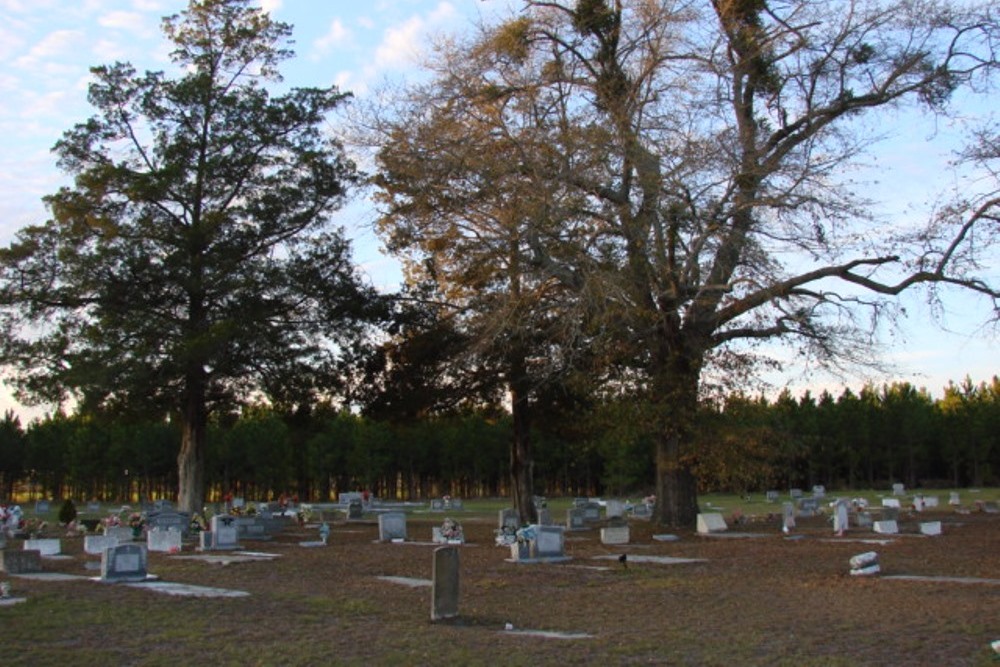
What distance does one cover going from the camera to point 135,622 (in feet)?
33.9

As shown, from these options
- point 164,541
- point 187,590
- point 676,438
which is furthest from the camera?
point 676,438

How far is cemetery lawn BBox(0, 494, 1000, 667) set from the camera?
8.58 m

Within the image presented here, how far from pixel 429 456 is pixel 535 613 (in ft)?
210

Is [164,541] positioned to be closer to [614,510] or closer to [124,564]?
[124,564]

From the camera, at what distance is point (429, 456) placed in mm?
74750

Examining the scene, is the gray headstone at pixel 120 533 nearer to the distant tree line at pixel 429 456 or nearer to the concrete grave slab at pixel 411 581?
the concrete grave slab at pixel 411 581

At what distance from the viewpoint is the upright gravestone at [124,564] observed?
1423 centimetres

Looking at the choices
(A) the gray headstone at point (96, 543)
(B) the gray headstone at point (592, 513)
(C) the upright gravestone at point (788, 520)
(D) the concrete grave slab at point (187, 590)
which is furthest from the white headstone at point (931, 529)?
(A) the gray headstone at point (96, 543)

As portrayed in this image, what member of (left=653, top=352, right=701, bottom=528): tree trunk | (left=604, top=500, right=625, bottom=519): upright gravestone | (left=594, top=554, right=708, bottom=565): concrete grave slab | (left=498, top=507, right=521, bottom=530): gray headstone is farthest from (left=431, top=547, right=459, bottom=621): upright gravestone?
(left=604, top=500, right=625, bottom=519): upright gravestone

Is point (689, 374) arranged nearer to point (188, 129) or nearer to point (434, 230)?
point (434, 230)

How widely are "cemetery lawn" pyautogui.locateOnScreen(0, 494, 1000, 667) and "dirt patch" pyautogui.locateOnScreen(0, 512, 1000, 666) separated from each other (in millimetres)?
27

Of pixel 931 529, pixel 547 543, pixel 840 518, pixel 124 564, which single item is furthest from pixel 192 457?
pixel 931 529

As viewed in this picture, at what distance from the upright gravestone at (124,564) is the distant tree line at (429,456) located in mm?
49370

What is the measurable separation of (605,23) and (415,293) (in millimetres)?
10391
